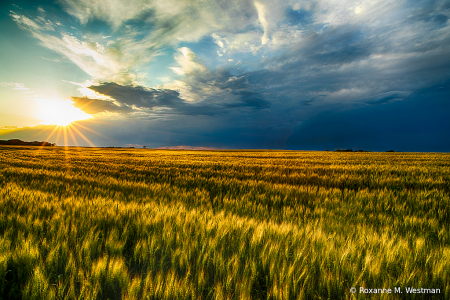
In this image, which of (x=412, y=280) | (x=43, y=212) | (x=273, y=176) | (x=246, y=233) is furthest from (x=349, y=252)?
(x=273, y=176)

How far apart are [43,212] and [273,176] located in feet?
21.4

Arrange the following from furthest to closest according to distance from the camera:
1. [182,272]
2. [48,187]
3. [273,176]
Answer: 1. [273,176]
2. [48,187]
3. [182,272]

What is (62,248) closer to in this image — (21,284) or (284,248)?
(21,284)

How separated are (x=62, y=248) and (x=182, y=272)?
3.74 ft

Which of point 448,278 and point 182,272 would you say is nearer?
point 448,278

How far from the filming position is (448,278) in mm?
1397

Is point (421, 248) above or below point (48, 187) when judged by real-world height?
above

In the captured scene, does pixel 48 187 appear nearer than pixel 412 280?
No

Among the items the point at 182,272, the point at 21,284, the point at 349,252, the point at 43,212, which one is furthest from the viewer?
the point at 43,212

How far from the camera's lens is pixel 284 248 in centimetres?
179

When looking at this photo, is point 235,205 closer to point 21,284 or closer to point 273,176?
point 21,284

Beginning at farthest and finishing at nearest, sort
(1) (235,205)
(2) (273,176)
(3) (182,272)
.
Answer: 1. (2) (273,176)
2. (1) (235,205)
3. (3) (182,272)

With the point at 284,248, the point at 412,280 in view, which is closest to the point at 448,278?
the point at 412,280

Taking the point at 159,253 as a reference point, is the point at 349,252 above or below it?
above
